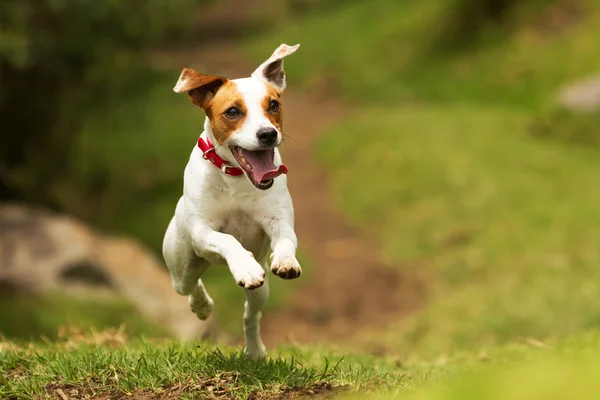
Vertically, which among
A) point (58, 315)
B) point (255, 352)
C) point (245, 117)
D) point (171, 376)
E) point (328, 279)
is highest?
point (328, 279)

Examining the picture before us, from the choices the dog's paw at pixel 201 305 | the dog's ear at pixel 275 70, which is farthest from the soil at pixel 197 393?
the dog's ear at pixel 275 70

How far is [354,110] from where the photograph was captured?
24359 millimetres

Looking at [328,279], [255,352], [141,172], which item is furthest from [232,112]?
[141,172]

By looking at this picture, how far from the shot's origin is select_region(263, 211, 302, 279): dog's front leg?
531 centimetres

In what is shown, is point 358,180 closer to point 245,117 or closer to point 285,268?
point 245,117

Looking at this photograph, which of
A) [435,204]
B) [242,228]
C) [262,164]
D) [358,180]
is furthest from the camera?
[358,180]

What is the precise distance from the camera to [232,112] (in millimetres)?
5734

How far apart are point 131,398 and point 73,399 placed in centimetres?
33

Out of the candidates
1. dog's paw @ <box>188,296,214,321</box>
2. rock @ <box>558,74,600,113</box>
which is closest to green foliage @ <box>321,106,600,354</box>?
rock @ <box>558,74,600,113</box>

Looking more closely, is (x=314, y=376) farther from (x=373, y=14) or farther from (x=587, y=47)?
(x=373, y=14)

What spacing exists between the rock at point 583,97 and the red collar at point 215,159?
1473cm

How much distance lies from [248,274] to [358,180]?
14.1 metres

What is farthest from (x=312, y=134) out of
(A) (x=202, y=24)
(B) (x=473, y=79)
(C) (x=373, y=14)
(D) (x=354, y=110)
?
(A) (x=202, y=24)

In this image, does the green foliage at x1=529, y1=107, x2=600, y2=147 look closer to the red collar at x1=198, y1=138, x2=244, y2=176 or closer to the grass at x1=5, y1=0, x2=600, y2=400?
the grass at x1=5, y1=0, x2=600, y2=400
